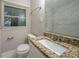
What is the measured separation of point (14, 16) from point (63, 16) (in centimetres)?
177

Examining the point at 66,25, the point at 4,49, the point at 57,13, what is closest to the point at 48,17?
the point at 57,13

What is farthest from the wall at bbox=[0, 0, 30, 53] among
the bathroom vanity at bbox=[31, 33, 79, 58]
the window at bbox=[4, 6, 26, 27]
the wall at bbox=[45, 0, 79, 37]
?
the bathroom vanity at bbox=[31, 33, 79, 58]

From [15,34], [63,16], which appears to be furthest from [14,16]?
[63,16]

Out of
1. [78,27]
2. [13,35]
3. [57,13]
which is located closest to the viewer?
[78,27]

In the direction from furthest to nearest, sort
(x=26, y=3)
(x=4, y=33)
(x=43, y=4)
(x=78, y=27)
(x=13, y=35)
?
(x=26, y=3) → (x=13, y=35) → (x=4, y=33) → (x=43, y=4) → (x=78, y=27)

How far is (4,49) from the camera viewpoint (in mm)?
2391

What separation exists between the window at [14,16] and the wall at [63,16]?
117cm

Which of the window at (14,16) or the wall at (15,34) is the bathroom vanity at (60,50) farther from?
the window at (14,16)

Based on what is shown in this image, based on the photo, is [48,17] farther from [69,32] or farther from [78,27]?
[78,27]

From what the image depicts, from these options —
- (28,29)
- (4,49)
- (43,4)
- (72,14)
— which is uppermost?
(43,4)

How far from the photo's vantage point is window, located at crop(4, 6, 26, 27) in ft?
8.00

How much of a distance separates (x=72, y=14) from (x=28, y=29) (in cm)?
194

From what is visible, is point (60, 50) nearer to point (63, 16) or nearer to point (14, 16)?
point (63, 16)

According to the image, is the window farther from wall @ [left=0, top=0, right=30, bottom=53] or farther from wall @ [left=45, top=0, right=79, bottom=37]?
wall @ [left=45, top=0, right=79, bottom=37]
